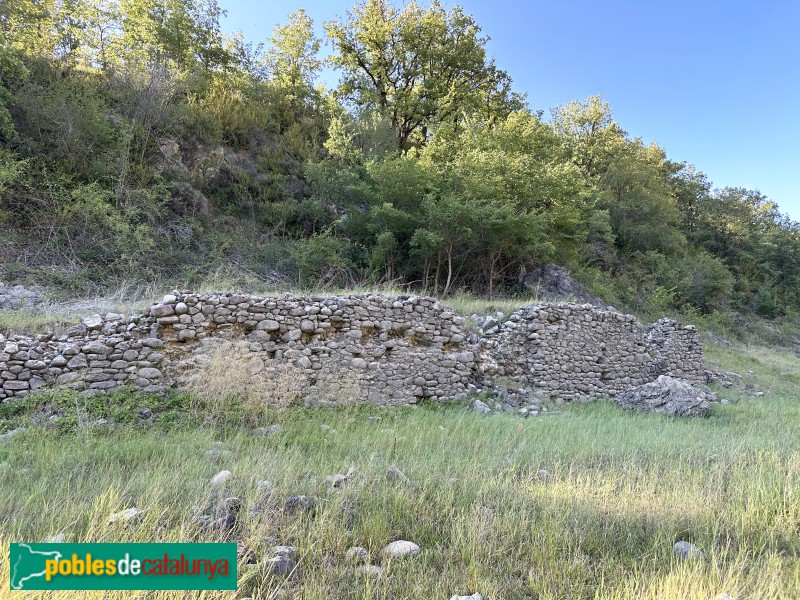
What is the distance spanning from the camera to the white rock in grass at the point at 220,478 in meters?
3.30

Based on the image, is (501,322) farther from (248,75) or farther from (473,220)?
(248,75)

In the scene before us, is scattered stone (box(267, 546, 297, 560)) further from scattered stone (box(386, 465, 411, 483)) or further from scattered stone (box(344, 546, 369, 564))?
scattered stone (box(386, 465, 411, 483))

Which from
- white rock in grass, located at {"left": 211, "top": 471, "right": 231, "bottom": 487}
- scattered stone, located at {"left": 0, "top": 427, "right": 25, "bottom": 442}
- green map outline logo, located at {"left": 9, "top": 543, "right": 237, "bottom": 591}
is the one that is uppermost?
green map outline logo, located at {"left": 9, "top": 543, "right": 237, "bottom": 591}

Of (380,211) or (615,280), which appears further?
(615,280)

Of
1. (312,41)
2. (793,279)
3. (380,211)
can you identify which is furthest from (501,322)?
(793,279)

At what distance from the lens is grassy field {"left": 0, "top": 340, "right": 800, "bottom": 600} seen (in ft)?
7.27

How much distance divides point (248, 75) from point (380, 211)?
12269mm

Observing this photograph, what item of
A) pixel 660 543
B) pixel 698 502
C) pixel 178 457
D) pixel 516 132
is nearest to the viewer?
pixel 660 543

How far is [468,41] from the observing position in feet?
71.1

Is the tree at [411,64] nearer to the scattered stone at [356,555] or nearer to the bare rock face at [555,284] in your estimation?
the bare rock face at [555,284]

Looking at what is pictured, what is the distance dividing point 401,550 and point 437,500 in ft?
2.25

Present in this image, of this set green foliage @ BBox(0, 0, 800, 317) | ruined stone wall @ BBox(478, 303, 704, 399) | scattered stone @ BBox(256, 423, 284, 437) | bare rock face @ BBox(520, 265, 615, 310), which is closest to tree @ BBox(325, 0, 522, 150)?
green foliage @ BBox(0, 0, 800, 317)

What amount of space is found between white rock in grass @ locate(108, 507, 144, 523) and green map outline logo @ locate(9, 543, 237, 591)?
1.37 feet

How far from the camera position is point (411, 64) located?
2158cm
